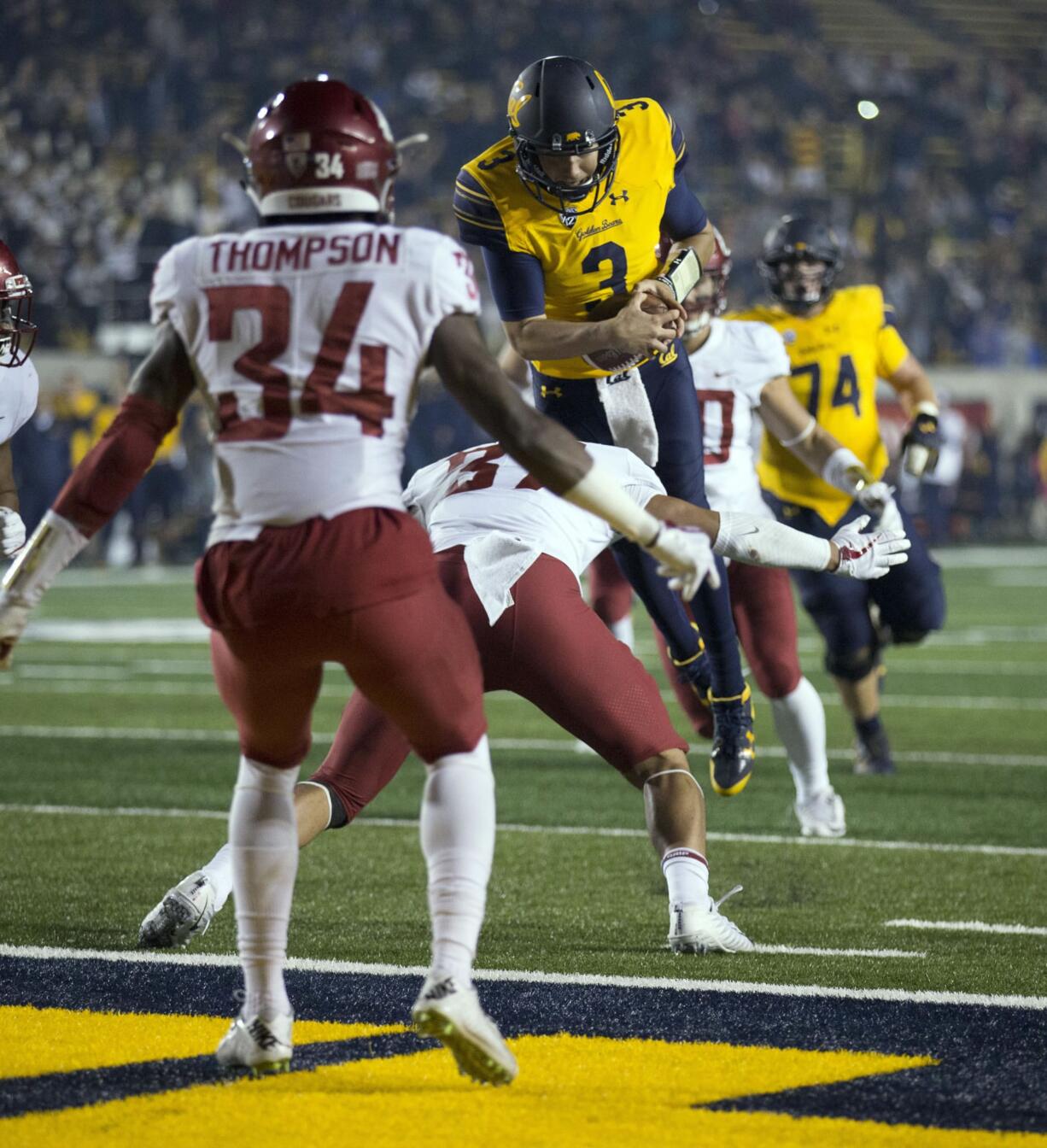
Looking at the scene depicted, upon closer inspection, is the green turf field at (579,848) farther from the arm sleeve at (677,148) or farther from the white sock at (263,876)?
the arm sleeve at (677,148)

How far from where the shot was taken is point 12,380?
5645 millimetres

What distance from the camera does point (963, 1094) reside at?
3.16 metres

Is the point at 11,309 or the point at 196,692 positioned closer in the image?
the point at 11,309

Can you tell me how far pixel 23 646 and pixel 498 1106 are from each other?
10337 mm

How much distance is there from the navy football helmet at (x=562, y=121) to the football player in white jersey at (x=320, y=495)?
4.91ft

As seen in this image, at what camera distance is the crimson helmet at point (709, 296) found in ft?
21.2

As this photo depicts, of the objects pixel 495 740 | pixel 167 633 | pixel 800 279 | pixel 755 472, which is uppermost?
pixel 800 279

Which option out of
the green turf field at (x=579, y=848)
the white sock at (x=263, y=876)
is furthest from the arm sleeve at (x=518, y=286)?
the white sock at (x=263, y=876)

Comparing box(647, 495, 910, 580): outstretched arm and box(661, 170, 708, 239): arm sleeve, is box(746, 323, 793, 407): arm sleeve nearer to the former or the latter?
box(661, 170, 708, 239): arm sleeve

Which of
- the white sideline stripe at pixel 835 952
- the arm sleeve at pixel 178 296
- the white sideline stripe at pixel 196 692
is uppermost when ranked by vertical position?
the arm sleeve at pixel 178 296

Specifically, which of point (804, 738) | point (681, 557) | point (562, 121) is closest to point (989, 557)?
point (804, 738)

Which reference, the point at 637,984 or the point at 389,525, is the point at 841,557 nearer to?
the point at 637,984

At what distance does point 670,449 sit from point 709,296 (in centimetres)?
149

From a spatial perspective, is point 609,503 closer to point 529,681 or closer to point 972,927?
point 529,681
